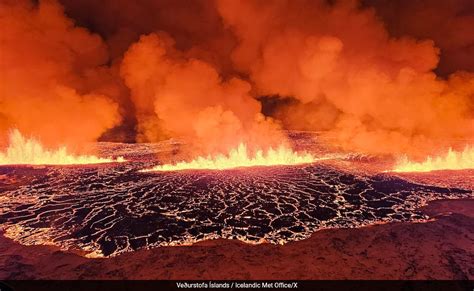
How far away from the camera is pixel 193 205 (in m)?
10.1

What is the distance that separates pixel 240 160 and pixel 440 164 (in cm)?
1114

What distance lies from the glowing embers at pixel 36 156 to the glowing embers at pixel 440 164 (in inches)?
715

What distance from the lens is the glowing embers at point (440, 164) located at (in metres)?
15.3

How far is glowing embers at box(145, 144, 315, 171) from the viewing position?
18.3 meters

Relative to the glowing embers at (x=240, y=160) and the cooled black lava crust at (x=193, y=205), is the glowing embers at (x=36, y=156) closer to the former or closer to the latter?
the cooled black lava crust at (x=193, y=205)
